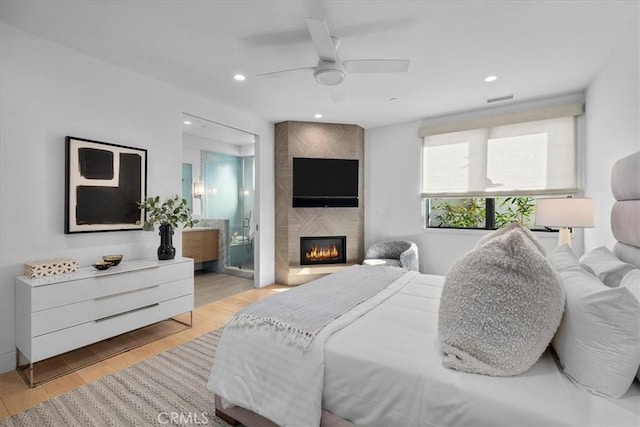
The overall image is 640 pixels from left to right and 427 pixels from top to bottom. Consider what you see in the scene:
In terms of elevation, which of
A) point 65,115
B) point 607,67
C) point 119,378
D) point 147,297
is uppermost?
point 607,67

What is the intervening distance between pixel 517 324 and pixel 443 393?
0.37 meters

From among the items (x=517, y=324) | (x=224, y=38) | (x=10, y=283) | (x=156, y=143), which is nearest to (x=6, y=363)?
(x=10, y=283)

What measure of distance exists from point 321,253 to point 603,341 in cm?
415

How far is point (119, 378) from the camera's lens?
2.17 m

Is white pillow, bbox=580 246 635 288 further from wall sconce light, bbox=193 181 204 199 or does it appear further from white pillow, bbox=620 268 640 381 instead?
wall sconce light, bbox=193 181 204 199

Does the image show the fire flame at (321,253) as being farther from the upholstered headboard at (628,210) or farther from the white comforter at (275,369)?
the upholstered headboard at (628,210)

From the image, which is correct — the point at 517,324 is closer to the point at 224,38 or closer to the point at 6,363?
the point at 224,38

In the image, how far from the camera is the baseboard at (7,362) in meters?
2.26

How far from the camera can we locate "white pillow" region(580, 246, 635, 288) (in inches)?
56.3

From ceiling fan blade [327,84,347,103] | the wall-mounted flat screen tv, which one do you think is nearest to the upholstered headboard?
ceiling fan blade [327,84,347,103]

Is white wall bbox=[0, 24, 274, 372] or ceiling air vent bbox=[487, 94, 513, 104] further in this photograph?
ceiling air vent bbox=[487, 94, 513, 104]

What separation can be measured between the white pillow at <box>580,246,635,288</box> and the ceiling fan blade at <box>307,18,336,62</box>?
2104 millimetres

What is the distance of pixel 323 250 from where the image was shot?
5.02 metres

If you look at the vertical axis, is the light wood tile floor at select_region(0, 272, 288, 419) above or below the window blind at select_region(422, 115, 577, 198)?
below
